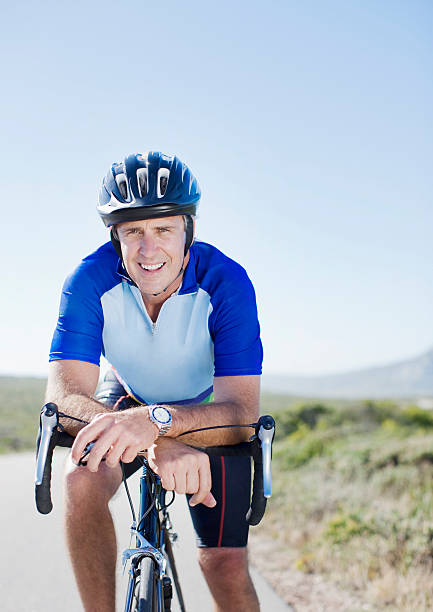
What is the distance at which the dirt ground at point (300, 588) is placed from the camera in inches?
170

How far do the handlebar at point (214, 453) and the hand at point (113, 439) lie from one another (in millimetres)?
135

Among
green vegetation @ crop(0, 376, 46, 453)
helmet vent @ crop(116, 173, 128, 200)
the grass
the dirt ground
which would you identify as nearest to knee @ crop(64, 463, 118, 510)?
helmet vent @ crop(116, 173, 128, 200)

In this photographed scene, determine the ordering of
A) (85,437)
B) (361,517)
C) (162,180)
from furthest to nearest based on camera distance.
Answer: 1. (361,517)
2. (162,180)
3. (85,437)

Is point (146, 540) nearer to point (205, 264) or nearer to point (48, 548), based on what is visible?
point (205, 264)

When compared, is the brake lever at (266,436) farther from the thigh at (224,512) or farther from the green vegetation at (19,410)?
the green vegetation at (19,410)

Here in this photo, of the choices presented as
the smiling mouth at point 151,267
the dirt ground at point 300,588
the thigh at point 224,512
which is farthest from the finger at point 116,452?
the dirt ground at point 300,588

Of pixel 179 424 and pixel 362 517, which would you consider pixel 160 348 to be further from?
pixel 362 517

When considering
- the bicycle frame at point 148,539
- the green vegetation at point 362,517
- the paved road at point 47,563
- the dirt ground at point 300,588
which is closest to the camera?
the bicycle frame at point 148,539

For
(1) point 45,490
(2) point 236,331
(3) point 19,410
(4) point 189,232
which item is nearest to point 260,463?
(1) point 45,490

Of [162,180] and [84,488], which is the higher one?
[162,180]

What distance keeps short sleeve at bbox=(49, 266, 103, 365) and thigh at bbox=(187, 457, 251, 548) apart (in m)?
0.86

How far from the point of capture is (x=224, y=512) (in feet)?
9.46

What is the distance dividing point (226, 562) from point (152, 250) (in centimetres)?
163

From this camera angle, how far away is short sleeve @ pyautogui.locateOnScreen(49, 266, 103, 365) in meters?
2.81
